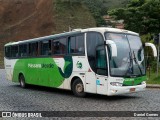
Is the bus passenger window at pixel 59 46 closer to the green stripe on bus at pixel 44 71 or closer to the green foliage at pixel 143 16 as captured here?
the green stripe on bus at pixel 44 71

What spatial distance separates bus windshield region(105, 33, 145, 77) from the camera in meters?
14.8

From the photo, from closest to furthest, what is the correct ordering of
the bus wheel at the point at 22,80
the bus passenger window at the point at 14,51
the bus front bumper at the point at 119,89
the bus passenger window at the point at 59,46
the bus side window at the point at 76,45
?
the bus front bumper at the point at 119,89, the bus side window at the point at 76,45, the bus passenger window at the point at 59,46, the bus wheel at the point at 22,80, the bus passenger window at the point at 14,51

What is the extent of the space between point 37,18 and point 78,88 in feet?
162

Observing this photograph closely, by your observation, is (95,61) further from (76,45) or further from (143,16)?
(143,16)

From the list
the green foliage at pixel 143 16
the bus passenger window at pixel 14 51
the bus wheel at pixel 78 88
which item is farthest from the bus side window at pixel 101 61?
the green foliage at pixel 143 16

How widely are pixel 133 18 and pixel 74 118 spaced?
2566 centimetres

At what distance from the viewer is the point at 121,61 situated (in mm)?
14898

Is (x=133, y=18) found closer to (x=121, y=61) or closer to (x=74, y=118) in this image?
(x=121, y=61)

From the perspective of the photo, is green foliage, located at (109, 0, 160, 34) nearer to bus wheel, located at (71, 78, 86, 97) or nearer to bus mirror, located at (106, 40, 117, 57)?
bus wheel, located at (71, 78, 86, 97)

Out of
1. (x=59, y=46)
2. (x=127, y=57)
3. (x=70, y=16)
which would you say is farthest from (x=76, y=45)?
(x=70, y=16)

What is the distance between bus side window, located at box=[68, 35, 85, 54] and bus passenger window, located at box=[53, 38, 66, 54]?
542 millimetres

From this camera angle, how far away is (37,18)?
64.6 m

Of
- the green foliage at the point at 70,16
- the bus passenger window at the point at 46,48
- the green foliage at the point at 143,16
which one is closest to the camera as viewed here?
the bus passenger window at the point at 46,48

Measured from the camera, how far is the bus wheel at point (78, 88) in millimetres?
→ 16266
